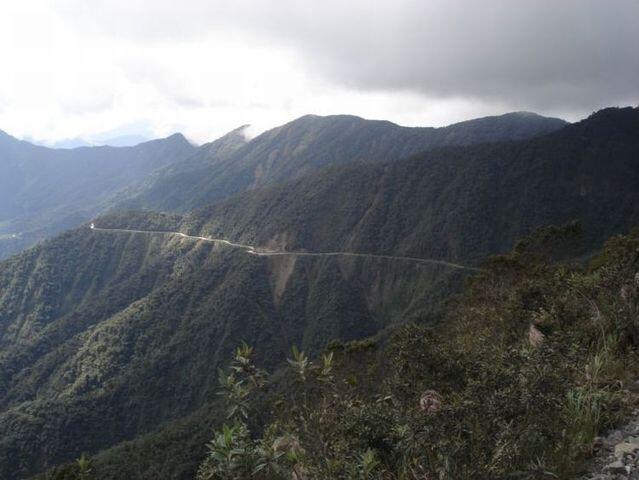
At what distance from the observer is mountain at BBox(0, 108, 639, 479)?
98750 millimetres

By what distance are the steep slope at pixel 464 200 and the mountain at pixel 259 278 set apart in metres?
0.52

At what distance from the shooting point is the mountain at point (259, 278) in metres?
98.8

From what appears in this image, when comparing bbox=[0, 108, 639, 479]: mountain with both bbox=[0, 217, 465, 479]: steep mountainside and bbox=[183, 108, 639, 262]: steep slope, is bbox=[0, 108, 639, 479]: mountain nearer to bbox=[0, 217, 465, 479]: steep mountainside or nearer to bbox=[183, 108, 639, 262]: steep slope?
bbox=[0, 217, 465, 479]: steep mountainside

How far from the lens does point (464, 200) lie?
136250 mm

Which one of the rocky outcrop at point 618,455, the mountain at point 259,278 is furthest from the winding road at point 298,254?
the rocky outcrop at point 618,455

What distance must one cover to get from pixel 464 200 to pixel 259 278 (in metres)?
60.7

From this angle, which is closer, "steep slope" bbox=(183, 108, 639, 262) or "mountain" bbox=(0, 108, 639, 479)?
"mountain" bbox=(0, 108, 639, 479)

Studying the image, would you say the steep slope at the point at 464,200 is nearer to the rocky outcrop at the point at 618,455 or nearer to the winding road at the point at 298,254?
the winding road at the point at 298,254

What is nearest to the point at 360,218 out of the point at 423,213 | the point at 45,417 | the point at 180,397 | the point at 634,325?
the point at 423,213

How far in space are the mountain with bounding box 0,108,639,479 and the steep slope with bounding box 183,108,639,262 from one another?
1.72 feet

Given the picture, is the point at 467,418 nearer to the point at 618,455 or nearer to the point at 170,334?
the point at 618,455

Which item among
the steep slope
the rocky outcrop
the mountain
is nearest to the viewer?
the rocky outcrop

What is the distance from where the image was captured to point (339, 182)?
549 ft

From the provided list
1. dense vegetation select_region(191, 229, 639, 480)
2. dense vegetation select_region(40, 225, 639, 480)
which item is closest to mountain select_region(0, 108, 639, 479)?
dense vegetation select_region(40, 225, 639, 480)
